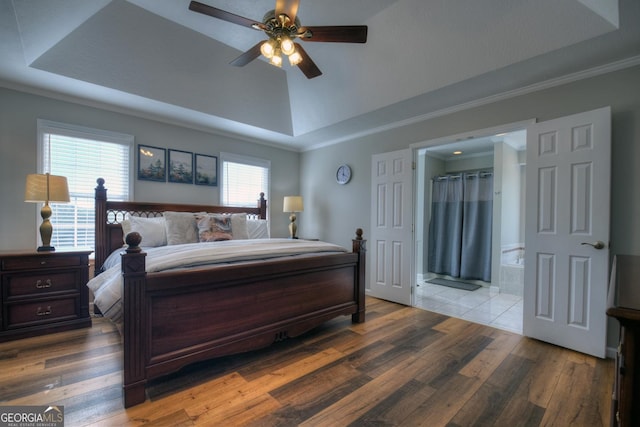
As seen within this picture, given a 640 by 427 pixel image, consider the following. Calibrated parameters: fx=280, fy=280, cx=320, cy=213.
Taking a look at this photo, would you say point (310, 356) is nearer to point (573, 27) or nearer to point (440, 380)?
point (440, 380)

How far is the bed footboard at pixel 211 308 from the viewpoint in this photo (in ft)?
5.68

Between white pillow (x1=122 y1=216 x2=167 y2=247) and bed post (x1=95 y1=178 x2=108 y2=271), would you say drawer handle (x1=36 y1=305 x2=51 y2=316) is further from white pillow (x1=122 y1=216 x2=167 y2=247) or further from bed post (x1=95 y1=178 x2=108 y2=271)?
white pillow (x1=122 y1=216 x2=167 y2=247)

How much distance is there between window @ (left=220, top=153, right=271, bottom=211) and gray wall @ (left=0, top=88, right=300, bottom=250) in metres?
0.15

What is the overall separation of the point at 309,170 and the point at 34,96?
3.79 meters

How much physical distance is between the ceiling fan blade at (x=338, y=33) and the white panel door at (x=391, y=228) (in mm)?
1999

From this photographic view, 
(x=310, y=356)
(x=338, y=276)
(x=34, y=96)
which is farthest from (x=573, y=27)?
(x=34, y=96)

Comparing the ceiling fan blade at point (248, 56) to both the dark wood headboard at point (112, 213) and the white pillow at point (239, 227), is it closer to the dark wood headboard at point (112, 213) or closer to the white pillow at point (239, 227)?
the white pillow at point (239, 227)

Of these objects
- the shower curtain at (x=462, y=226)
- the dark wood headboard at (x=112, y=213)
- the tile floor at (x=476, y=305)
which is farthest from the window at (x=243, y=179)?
the shower curtain at (x=462, y=226)

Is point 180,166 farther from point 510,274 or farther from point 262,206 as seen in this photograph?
point 510,274

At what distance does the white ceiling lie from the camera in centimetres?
223

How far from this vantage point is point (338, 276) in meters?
2.95

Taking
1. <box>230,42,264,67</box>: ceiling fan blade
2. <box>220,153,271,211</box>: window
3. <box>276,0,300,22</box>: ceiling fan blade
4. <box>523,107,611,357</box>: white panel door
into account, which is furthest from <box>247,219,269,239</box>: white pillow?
<box>523,107,611,357</box>: white panel door

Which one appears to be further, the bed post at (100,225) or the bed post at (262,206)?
the bed post at (262,206)

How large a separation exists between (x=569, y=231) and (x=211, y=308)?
3.18 meters
